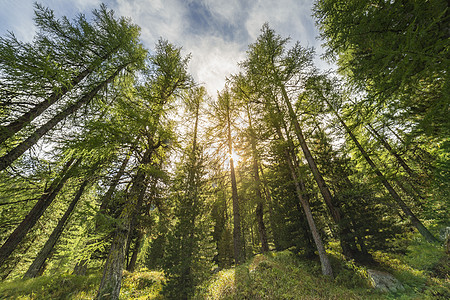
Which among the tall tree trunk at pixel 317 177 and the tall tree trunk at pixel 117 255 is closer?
the tall tree trunk at pixel 117 255

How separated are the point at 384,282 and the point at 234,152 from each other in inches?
442

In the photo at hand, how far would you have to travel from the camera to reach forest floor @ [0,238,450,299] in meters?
6.72

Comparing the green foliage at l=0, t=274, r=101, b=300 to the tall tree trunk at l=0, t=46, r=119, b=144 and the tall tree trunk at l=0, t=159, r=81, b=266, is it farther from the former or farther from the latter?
the tall tree trunk at l=0, t=46, r=119, b=144

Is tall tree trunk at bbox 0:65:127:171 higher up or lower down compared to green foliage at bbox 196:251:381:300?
higher up

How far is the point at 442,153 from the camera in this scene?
6.29m

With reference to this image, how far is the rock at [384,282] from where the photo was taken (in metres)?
7.25

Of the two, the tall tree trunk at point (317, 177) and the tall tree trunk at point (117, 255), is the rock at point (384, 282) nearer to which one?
the tall tree trunk at point (317, 177)

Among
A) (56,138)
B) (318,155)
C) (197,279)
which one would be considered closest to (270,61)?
(318,155)

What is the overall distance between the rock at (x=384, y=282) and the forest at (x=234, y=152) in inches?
4.3

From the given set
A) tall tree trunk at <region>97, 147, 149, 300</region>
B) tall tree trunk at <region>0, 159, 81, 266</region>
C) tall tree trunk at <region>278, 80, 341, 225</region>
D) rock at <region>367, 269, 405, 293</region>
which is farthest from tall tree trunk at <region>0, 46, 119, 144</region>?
rock at <region>367, 269, 405, 293</region>

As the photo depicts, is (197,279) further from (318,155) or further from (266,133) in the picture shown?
(318,155)

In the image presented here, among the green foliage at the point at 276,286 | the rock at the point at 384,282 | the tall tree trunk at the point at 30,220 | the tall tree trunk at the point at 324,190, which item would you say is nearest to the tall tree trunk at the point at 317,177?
the tall tree trunk at the point at 324,190

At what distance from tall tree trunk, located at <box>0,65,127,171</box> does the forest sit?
5 centimetres

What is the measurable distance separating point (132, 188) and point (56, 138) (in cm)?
351
